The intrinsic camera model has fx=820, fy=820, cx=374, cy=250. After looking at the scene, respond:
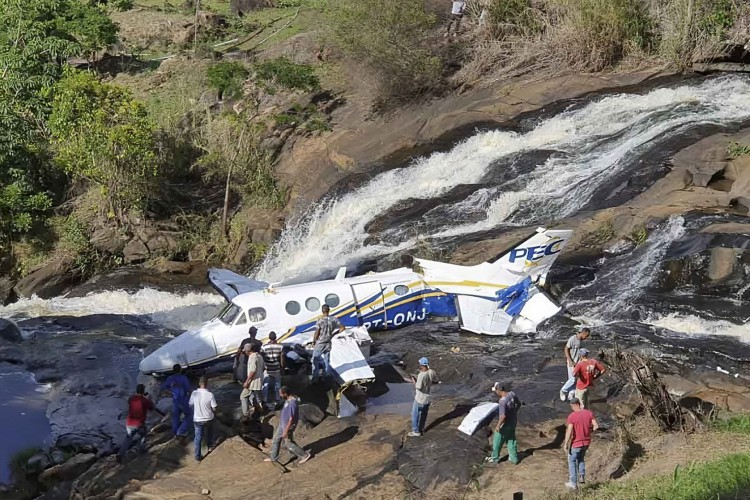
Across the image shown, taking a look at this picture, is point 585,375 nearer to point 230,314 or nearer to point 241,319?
point 241,319

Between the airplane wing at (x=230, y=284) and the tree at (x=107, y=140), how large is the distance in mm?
8969

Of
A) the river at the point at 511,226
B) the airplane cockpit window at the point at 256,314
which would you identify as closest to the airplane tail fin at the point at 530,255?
the river at the point at 511,226

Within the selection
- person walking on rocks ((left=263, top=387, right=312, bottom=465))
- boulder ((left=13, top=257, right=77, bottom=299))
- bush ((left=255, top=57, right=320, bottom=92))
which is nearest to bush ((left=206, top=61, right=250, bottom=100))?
bush ((left=255, top=57, right=320, bottom=92))

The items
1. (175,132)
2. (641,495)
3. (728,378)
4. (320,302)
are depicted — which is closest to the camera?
(641,495)

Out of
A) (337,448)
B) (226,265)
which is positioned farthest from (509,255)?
(226,265)

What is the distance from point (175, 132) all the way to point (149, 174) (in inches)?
154

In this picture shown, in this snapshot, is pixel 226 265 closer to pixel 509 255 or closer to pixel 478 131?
pixel 478 131

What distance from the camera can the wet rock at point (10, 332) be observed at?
71.8ft

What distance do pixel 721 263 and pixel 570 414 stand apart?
8364mm

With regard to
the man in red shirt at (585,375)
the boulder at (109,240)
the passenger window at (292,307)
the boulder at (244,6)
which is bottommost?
the boulder at (109,240)

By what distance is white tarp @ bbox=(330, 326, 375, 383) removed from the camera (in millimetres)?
15820

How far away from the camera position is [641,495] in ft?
38.1

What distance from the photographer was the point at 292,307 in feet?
60.2

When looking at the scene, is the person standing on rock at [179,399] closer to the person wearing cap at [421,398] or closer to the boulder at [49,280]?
the person wearing cap at [421,398]
